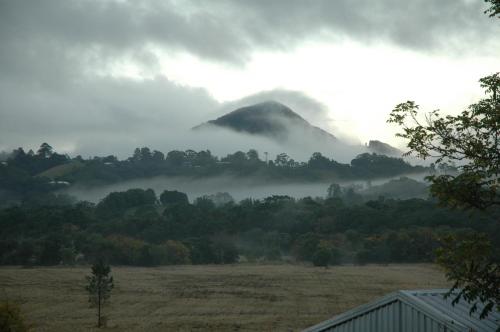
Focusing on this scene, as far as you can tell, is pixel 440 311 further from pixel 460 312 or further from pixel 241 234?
pixel 241 234

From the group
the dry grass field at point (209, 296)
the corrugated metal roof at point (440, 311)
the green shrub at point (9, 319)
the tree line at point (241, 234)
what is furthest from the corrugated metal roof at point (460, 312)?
Result: the tree line at point (241, 234)

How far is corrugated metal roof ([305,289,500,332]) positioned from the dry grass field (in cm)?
1874


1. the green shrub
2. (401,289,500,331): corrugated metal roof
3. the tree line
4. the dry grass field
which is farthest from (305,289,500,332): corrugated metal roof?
the tree line

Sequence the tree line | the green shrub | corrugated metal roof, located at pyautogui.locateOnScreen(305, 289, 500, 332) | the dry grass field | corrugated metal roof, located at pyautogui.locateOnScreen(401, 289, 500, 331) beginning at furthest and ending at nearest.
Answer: the tree line → the dry grass field → the green shrub → corrugated metal roof, located at pyautogui.locateOnScreen(401, 289, 500, 331) → corrugated metal roof, located at pyautogui.locateOnScreen(305, 289, 500, 332)

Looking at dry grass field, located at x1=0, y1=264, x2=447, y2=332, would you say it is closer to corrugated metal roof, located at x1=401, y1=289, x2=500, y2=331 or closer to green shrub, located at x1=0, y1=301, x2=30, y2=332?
green shrub, located at x1=0, y1=301, x2=30, y2=332

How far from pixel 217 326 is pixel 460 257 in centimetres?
3085

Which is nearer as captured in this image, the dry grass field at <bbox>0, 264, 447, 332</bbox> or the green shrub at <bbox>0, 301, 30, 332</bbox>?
the green shrub at <bbox>0, 301, 30, 332</bbox>

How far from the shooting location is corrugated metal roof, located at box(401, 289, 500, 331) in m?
15.4

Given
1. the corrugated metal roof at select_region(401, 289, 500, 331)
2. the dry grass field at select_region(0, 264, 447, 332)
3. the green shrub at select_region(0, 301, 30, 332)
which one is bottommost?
the dry grass field at select_region(0, 264, 447, 332)

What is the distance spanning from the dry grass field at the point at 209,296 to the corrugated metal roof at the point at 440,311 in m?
18.7

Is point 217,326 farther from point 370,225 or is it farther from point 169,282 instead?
point 370,225

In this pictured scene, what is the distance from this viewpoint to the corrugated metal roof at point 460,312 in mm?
15430

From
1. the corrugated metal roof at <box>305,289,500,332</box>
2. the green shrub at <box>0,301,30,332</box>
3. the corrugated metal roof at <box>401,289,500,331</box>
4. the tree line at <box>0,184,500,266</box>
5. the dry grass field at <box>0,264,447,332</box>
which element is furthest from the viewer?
the tree line at <box>0,184,500,266</box>

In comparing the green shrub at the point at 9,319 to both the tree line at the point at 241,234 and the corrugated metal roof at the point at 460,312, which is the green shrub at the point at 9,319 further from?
the tree line at the point at 241,234
